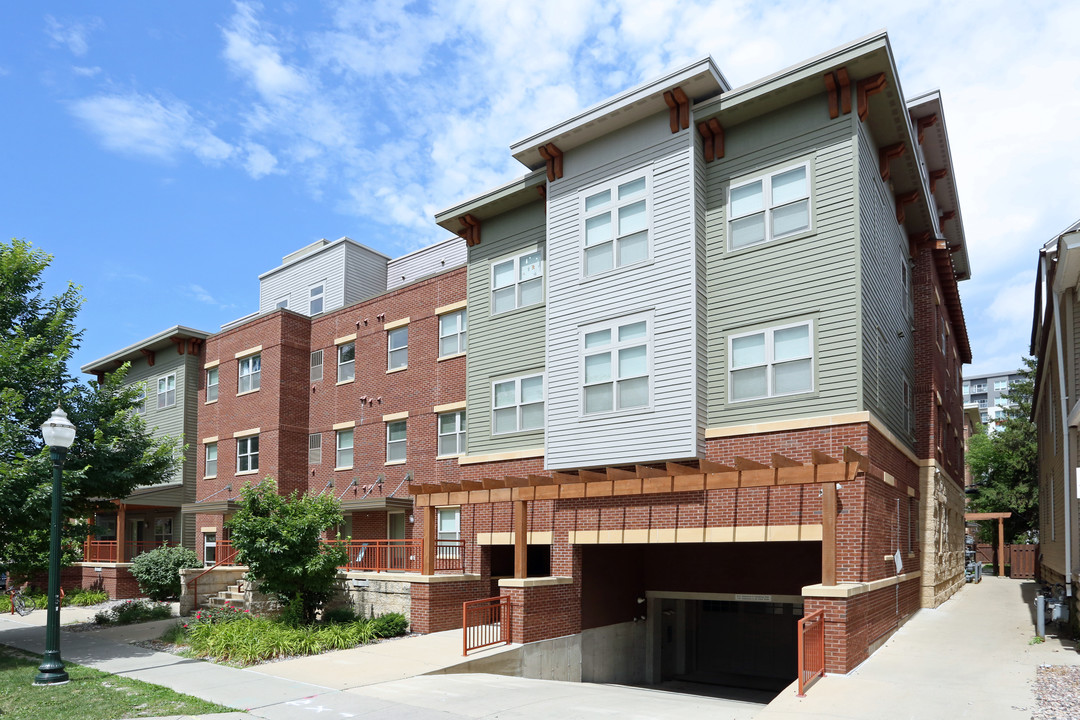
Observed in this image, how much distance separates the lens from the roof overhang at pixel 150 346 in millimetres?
32969

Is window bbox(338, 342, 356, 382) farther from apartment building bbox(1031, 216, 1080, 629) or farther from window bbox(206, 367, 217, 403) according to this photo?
apartment building bbox(1031, 216, 1080, 629)

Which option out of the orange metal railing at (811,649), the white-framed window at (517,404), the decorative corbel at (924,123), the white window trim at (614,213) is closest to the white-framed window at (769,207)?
the white window trim at (614,213)

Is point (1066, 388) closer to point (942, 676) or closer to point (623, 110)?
point (942, 676)

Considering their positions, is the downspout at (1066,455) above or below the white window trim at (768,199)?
below

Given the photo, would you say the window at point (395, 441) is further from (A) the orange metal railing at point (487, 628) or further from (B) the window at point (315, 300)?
(A) the orange metal railing at point (487, 628)

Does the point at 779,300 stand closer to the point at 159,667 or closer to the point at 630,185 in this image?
the point at 630,185

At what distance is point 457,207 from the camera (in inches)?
880

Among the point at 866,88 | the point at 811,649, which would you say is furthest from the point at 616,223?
the point at 811,649

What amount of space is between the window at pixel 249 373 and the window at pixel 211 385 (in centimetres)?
214

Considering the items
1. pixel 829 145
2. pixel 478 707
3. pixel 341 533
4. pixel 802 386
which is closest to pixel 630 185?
pixel 829 145

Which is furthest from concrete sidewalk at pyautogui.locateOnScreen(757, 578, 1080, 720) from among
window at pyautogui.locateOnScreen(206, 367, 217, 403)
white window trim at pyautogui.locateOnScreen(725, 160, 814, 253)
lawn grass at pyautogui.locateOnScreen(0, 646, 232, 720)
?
window at pyautogui.locateOnScreen(206, 367, 217, 403)

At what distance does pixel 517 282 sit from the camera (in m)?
21.5

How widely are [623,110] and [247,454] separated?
1944 cm

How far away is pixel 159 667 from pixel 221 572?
8.88 meters
